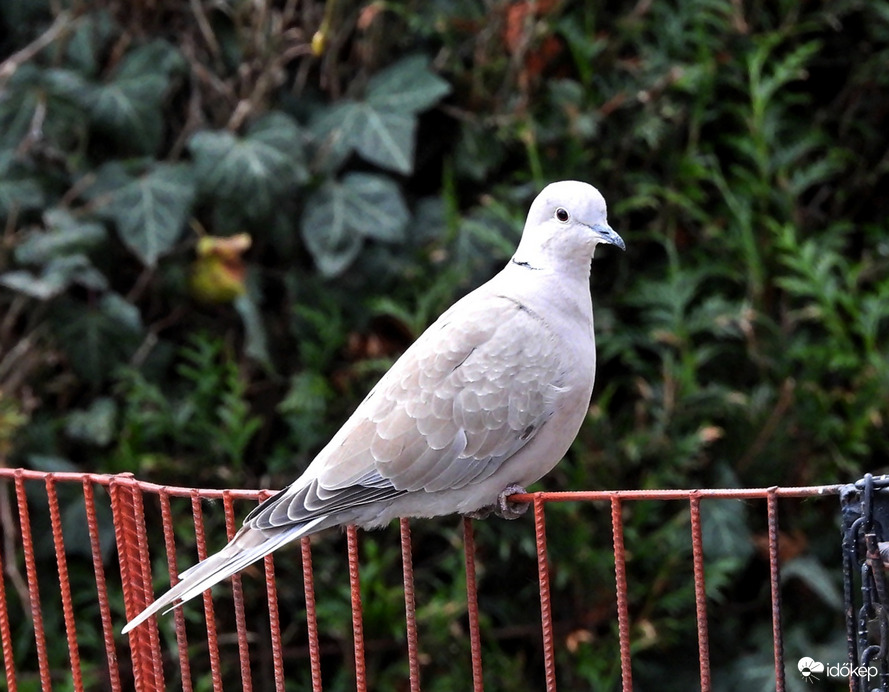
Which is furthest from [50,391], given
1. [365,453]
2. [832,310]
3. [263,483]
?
[832,310]

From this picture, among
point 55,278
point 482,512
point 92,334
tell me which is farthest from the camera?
point 92,334

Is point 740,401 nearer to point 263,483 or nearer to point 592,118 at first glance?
point 592,118

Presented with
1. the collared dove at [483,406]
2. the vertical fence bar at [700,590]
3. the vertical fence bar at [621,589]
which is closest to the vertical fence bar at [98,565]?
the collared dove at [483,406]

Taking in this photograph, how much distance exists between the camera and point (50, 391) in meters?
3.53

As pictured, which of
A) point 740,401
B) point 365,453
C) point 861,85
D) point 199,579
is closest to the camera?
A: point 199,579

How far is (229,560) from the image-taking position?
186 centimetres

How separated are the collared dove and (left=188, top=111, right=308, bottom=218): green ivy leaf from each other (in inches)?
56.7

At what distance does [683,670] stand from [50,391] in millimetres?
2053

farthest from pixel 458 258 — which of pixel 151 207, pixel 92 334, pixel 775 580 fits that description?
pixel 775 580

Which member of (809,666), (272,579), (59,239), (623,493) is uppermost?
(59,239)

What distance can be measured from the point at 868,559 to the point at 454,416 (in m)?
0.88

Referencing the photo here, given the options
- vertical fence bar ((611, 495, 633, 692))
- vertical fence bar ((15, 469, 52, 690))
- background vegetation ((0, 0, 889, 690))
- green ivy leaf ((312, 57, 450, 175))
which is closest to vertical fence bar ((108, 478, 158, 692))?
vertical fence bar ((15, 469, 52, 690))

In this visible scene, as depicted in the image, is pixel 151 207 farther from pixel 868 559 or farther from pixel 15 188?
pixel 868 559

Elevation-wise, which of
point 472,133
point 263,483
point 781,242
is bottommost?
point 263,483
